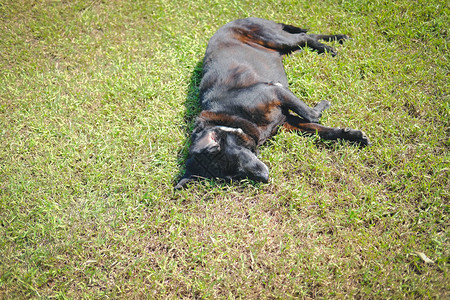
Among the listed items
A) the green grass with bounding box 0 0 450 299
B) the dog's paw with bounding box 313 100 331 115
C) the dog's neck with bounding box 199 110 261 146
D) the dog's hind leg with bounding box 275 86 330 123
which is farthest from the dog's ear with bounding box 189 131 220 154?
the dog's paw with bounding box 313 100 331 115

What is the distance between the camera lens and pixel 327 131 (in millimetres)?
3695

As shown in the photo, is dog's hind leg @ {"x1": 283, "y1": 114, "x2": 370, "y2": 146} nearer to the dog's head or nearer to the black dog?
the black dog

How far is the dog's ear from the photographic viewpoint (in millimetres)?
3291

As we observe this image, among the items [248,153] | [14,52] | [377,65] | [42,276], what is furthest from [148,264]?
[14,52]

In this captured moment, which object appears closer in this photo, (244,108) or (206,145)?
(206,145)

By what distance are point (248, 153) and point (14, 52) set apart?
15.5 ft

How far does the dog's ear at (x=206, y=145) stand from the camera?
10.8ft

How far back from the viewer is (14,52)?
18.0 ft

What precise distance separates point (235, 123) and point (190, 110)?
3.23 feet

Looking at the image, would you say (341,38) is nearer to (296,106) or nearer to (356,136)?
(296,106)

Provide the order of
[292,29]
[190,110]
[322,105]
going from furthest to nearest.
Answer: [292,29] → [190,110] → [322,105]

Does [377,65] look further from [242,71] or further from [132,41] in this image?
[132,41]

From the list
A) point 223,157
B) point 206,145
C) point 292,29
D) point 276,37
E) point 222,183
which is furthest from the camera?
point 292,29

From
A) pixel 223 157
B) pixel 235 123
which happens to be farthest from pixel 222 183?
pixel 235 123
